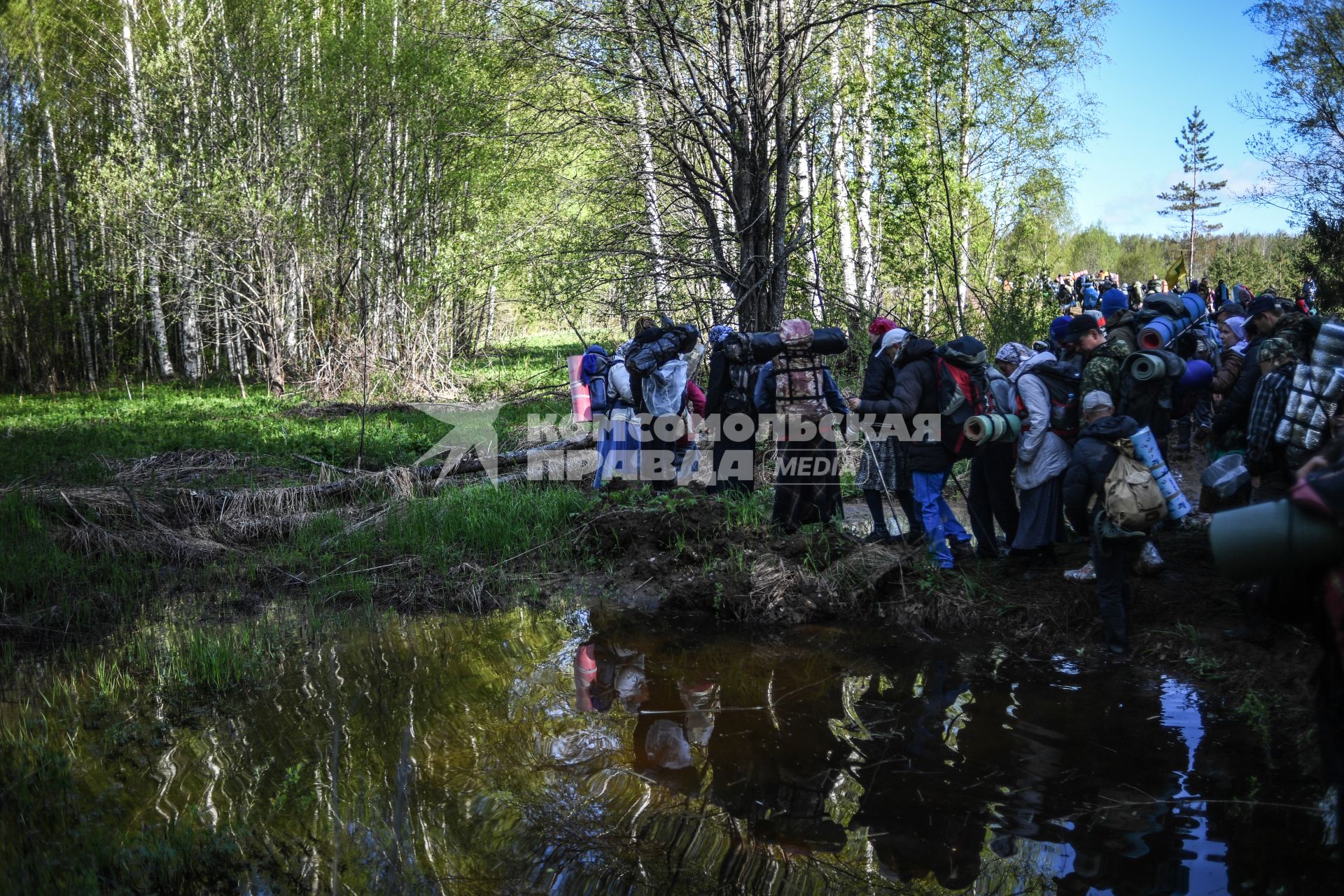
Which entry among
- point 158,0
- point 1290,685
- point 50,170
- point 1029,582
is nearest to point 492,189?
point 158,0

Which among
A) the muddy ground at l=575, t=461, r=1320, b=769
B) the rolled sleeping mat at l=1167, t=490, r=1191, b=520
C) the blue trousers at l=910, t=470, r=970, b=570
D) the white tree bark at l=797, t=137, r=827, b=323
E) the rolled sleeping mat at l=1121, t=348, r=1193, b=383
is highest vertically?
the white tree bark at l=797, t=137, r=827, b=323

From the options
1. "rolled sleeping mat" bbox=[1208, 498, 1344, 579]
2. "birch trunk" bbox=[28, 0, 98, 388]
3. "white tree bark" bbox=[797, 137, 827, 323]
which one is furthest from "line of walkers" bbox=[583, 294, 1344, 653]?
"birch trunk" bbox=[28, 0, 98, 388]

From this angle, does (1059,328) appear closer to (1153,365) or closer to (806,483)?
(1153,365)

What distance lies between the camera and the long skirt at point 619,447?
9.59 m

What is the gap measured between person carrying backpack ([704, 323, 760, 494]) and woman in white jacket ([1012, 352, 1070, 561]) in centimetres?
233

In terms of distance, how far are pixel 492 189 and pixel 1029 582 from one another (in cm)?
1520

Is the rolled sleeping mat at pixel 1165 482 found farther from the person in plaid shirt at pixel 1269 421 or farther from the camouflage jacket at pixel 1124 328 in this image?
the camouflage jacket at pixel 1124 328

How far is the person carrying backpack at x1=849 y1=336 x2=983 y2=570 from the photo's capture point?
6941 millimetres

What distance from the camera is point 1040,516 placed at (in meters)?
6.51

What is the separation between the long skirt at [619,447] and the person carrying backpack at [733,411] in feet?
3.68

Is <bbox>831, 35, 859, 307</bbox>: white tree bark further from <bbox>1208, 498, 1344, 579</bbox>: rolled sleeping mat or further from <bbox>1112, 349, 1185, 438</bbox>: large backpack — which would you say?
<bbox>1208, 498, 1344, 579</bbox>: rolled sleeping mat

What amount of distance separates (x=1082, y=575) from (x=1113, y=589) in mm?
715

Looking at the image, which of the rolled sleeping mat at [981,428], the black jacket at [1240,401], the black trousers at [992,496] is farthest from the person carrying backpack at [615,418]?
the black jacket at [1240,401]

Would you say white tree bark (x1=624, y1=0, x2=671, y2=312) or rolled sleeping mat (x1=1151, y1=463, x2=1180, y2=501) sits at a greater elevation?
white tree bark (x1=624, y1=0, x2=671, y2=312)
